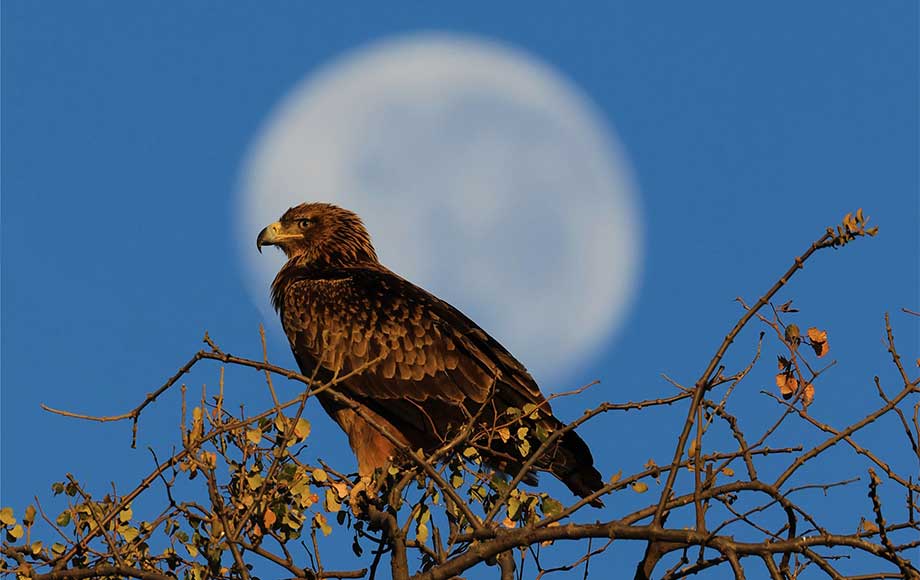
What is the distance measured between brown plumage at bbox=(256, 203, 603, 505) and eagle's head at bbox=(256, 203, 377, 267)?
0.56 meters

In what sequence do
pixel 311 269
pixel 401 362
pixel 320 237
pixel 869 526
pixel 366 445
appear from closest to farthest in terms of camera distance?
pixel 869 526, pixel 366 445, pixel 401 362, pixel 311 269, pixel 320 237

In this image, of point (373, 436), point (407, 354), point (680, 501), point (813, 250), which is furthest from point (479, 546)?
point (407, 354)

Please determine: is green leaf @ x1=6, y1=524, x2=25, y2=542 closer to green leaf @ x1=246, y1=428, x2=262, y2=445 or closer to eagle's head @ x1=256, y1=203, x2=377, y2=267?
green leaf @ x1=246, y1=428, x2=262, y2=445

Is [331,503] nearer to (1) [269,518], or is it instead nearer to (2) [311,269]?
(1) [269,518]

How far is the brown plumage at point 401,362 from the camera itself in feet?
29.9

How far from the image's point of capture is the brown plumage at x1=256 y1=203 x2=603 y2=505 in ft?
29.9

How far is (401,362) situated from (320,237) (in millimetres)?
2558

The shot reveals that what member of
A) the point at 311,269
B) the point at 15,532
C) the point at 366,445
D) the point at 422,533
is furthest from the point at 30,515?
the point at 311,269

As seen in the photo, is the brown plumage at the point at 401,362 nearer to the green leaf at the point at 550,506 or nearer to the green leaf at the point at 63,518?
the green leaf at the point at 550,506

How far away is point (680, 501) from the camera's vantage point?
520cm

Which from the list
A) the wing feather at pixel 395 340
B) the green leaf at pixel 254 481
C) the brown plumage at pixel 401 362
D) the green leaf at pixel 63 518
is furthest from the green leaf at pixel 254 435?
the wing feather at pixel 395 340

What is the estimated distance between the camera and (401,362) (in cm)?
986

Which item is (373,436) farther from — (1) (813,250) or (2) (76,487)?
(1) (813,250)

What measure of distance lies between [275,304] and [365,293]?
1101mm
